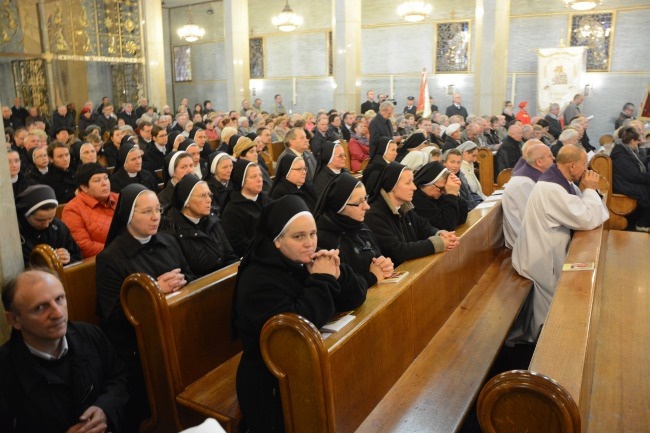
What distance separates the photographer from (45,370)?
2.24 meters

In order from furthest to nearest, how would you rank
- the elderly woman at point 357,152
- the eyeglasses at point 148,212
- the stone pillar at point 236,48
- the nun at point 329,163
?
1. the stone pillar at point 236,48
2. the elderly woman at point 357,152
3. the nun at point 329,163
4. the eyeglasses at point 148,212

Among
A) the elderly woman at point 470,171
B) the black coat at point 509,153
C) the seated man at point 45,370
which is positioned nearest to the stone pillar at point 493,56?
the black coat at point 509,153

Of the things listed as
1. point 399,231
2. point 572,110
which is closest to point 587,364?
point 399,231

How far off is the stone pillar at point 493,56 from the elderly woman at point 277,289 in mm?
12368

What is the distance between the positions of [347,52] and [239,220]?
34.7 ft

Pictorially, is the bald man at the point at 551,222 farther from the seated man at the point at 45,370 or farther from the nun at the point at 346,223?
the seated man at the point at 45,370

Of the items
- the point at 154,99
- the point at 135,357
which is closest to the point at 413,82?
the point at 154,99

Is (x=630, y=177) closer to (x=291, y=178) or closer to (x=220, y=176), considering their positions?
(x=291, y=178)

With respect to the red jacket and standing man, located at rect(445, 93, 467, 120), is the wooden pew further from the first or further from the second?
standing man, located at rect(445, 93, 467, 120)

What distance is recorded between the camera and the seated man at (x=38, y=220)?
375 cm

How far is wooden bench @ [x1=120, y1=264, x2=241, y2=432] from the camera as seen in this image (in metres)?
2.69

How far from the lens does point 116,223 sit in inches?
127

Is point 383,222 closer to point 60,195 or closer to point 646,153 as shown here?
point 60,195

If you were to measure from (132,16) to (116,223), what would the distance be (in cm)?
1479
